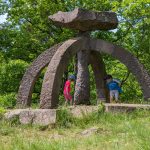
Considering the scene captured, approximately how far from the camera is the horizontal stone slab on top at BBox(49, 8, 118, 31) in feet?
41.6

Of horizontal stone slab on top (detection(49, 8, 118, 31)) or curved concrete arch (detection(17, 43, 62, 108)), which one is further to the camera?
curved concrete arch (detection(17, 43, 62, 108))

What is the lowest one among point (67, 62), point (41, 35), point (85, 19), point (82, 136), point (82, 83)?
point (82, 136)

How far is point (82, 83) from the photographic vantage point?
13133mm

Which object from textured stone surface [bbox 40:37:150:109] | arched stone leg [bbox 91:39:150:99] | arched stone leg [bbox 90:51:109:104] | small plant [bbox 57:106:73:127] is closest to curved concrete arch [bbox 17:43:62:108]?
textured stone surface [bbox 40:37:150:109]

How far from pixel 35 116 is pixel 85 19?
3604 mm

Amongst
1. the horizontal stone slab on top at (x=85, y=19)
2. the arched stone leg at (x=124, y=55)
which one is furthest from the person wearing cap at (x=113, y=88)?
the horizontal stone slab on top at (x=85, y=19)

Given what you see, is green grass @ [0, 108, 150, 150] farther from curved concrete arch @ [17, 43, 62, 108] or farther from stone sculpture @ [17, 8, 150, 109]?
curved concrete arch @ [17, 43, 62, 108]

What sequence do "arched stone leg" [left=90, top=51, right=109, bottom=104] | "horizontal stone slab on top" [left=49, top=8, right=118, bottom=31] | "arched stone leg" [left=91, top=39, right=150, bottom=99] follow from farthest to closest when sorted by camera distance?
"arched stone leg" [left=90, top=51, right=109, bottom=104] → "arched stone leg" [left=91, top=39, right=150, bottom=99] → "horizontal stone slab on top" [left=49, top=8, right=118, bottom=31]

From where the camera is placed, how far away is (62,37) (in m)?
22.4

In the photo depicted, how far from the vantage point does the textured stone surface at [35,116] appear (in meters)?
10.2

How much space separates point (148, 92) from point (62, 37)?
10.1 metres

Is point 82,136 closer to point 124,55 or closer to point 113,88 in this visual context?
point 124,55

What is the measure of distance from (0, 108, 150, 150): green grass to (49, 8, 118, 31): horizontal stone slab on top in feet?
11.2

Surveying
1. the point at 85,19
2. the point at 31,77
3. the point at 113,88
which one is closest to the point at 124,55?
the point at 113,88
